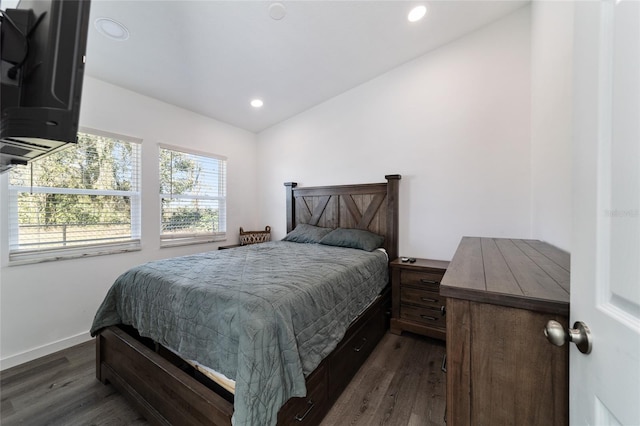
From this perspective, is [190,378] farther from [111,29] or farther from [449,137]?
[449,137]

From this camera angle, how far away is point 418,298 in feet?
8.34

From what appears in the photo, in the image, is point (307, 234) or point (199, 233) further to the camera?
point (199, 233)

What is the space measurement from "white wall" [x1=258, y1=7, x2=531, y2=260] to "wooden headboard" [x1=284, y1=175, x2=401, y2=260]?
0.43ft

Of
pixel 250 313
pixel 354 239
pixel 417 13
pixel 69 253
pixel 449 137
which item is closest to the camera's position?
pixel 250 313

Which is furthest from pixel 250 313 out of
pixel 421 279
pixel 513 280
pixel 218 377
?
pixel 421 279

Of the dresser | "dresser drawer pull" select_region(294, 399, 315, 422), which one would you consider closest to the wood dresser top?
the dresser

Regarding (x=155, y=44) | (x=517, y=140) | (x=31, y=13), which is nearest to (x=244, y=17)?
(x=155, y=44)

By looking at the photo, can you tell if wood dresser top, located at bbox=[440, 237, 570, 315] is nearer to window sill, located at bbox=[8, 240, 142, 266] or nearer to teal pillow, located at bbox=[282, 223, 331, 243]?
teal pillow, located at bbox=[282, 223, 331, 243]

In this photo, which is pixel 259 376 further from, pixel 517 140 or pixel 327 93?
pixel 327 93

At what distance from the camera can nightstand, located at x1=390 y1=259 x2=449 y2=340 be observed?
2.45 meters

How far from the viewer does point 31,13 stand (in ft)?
2.09

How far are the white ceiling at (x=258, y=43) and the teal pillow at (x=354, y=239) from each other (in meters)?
1.93

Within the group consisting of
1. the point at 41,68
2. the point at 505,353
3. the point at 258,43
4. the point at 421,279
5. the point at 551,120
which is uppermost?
the point at 258,43

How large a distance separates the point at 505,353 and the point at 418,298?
5.76ft
